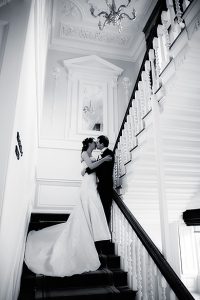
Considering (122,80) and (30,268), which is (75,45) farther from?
(30,268)

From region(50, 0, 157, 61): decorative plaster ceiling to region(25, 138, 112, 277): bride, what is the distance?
4.99 metres

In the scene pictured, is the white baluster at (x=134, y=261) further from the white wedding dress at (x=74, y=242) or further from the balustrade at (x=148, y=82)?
the balustrade at (x=148, y=82)

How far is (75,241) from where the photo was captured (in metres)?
3.12

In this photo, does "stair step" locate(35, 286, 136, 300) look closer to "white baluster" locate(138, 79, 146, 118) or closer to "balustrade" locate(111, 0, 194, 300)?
"balustrade" locate(111, 0, 194, 300)

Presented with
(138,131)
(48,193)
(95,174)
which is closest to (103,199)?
(95,174)

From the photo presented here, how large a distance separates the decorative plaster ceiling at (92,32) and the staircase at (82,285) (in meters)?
6.32

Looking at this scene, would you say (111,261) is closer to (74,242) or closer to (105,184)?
(74,242)

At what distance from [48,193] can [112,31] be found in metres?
5.25

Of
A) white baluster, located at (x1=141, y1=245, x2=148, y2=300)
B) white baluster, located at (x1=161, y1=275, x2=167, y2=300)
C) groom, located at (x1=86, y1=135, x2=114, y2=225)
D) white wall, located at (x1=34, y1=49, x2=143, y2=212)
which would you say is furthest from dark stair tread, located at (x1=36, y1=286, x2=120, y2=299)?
white wall, located at (x1=34, y1=49, x2=143, y2=212)

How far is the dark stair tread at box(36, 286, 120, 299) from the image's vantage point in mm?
2546

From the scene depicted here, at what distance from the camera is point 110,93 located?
7395 mm

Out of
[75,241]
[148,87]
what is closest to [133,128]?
[148,87]

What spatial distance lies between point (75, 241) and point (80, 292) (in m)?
0.61

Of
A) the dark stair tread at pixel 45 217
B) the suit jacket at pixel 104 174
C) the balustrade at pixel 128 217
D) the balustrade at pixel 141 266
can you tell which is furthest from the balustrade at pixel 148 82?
the dark stair tread at pixel 45 217
